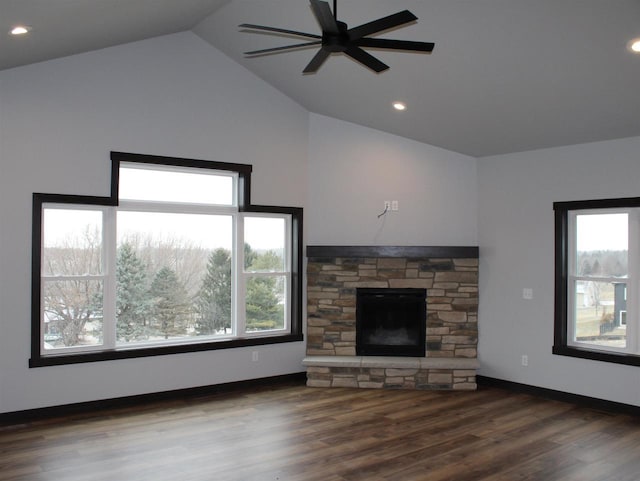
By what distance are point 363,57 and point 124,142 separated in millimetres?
3031

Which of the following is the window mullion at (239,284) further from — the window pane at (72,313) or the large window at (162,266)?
the window pane at (72,313)

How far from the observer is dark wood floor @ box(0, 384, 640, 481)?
398 cm

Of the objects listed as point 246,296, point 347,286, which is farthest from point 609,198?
point 246,296

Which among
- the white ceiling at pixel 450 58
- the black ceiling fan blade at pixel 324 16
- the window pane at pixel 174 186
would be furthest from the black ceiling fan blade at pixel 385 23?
the window pane at pixel 174 186

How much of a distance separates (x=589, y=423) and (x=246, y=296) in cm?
371

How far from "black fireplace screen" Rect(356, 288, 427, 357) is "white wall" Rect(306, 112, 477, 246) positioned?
25.2 inches

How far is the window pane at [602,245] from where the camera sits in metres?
5.63

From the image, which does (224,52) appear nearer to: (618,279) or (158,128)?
(158,128)

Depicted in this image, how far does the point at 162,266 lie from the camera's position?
19.6 feet

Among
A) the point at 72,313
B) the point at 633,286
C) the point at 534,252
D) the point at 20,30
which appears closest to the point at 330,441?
the point at 72,313

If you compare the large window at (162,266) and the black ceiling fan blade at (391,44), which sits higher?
the black ceiling fan blade at (391,44)

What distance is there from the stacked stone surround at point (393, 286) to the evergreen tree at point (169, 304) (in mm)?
1480

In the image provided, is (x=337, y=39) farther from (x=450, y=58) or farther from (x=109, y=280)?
(x=109, y=280)

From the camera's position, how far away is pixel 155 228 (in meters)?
5.93
